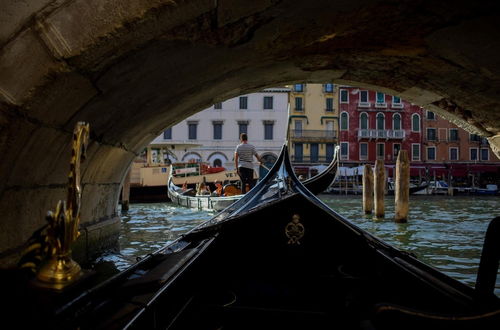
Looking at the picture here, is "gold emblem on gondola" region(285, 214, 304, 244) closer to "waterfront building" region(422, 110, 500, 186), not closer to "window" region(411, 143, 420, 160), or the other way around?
"window" region(411, 143, 420, 160)

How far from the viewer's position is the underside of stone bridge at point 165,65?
1118 millimetres

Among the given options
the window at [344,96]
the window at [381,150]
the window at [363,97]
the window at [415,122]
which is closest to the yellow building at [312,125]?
the window at [344,96]

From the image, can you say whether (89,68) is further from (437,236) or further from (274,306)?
(437,236)

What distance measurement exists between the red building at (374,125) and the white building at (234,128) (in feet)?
11.9

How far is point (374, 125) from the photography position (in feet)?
65.7

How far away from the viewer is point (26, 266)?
958mm

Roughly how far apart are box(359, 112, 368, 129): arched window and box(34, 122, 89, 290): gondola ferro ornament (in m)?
20.3

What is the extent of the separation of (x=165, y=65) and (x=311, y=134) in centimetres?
1862

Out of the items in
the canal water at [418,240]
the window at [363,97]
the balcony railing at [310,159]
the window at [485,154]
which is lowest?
the canal water at [418,240]

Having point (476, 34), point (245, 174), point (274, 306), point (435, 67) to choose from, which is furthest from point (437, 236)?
point (274, 306)

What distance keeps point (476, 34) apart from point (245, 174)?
418cm

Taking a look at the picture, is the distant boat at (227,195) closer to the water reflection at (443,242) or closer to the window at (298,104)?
the water reflection at (443,242)

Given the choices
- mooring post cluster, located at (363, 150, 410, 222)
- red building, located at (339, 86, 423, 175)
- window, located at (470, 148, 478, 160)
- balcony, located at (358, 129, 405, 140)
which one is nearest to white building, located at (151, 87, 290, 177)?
red building, located at (339, 86, 423, 175)

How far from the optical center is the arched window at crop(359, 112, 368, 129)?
20047mm
